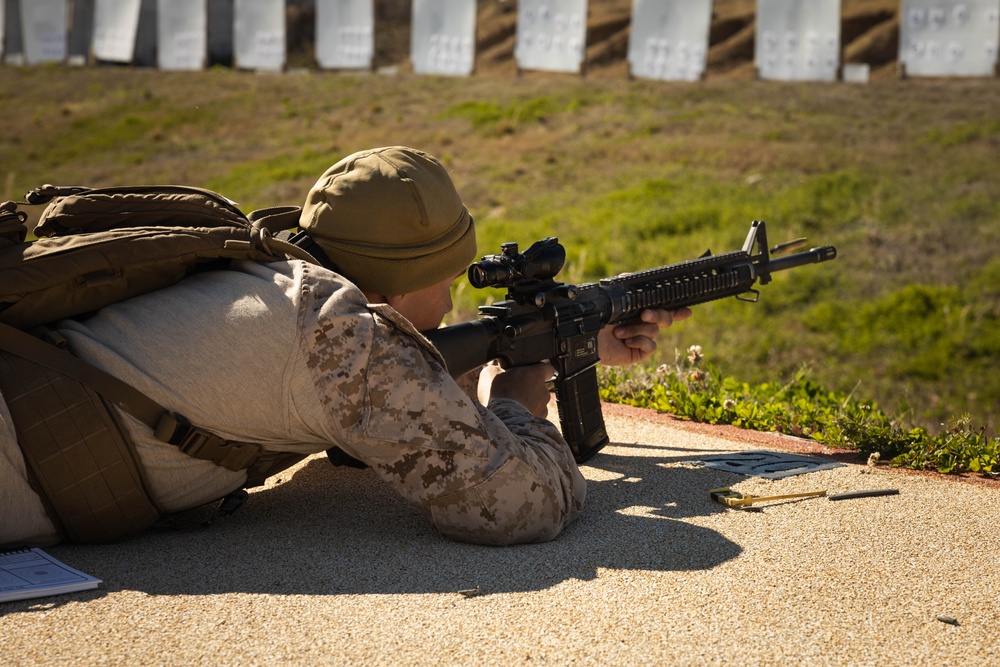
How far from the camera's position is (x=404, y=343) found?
104 inches

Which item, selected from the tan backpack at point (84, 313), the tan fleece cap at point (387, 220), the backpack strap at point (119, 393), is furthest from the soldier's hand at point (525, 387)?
the backpack strap at point (119, 393)

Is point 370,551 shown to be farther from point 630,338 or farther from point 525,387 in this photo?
point 630,338

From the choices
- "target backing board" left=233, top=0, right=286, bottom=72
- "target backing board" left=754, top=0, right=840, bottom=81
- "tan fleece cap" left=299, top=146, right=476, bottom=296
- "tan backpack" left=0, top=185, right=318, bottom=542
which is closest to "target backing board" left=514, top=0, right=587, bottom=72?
"target backing board" left=754, top=0, right=840, bottom=81

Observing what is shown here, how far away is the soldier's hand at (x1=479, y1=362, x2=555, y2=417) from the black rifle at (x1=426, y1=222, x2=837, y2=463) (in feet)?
0.13

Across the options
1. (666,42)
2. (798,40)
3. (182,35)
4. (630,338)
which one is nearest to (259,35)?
(182,35)

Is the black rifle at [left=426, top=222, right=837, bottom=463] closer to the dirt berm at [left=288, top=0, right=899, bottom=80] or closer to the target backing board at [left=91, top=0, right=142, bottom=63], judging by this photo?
the dirt berm at [left=288, top=0, right=899, bottom=80]

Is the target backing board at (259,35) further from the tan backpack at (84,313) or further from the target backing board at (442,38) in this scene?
the tan backpack at (84,313)

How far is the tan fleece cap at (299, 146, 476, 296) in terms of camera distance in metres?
2.90

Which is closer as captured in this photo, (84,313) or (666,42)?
(84,313)

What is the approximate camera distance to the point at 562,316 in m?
3.61

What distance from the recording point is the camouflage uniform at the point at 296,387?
2.52 meters

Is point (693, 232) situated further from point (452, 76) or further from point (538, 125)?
point (452, 76)

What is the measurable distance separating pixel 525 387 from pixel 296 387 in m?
1.04

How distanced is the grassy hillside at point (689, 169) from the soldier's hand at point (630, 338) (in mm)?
1503
